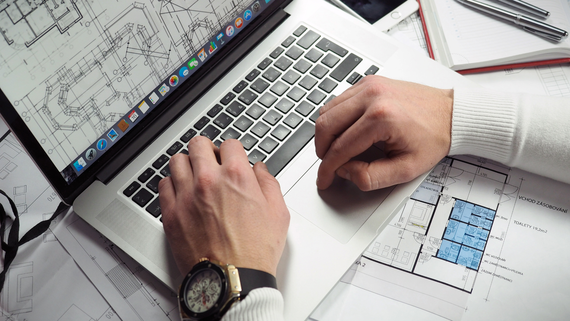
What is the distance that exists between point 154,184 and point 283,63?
0.35 meters

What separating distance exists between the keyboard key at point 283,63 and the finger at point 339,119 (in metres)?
0.18

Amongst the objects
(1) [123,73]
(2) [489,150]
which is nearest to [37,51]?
(1) [123,73]

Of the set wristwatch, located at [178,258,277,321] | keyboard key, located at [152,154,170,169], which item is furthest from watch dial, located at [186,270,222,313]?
keyboard key, located at [152,154,170,169]

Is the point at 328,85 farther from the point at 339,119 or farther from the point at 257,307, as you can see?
the point at 257,307

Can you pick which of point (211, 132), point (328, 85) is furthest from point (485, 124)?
point (211, 132)

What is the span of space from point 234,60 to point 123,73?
0.79 feet

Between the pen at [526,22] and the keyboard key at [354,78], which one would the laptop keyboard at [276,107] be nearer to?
the keyboard key at [354,78]

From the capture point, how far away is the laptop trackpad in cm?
71

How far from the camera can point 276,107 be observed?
81 cm

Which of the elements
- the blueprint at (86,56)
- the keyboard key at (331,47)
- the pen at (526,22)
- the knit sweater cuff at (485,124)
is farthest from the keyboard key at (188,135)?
the pen at (526,22)

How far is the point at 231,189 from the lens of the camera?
660 millimetres

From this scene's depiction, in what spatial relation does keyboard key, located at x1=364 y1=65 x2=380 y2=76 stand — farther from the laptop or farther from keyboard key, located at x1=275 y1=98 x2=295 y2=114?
keyboard key, located at x1=275 y1=98 x2=295 y2=114

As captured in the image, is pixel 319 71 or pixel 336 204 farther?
pixel 319 71

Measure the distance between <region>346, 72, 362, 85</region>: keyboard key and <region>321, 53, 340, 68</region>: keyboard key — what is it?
4cm
